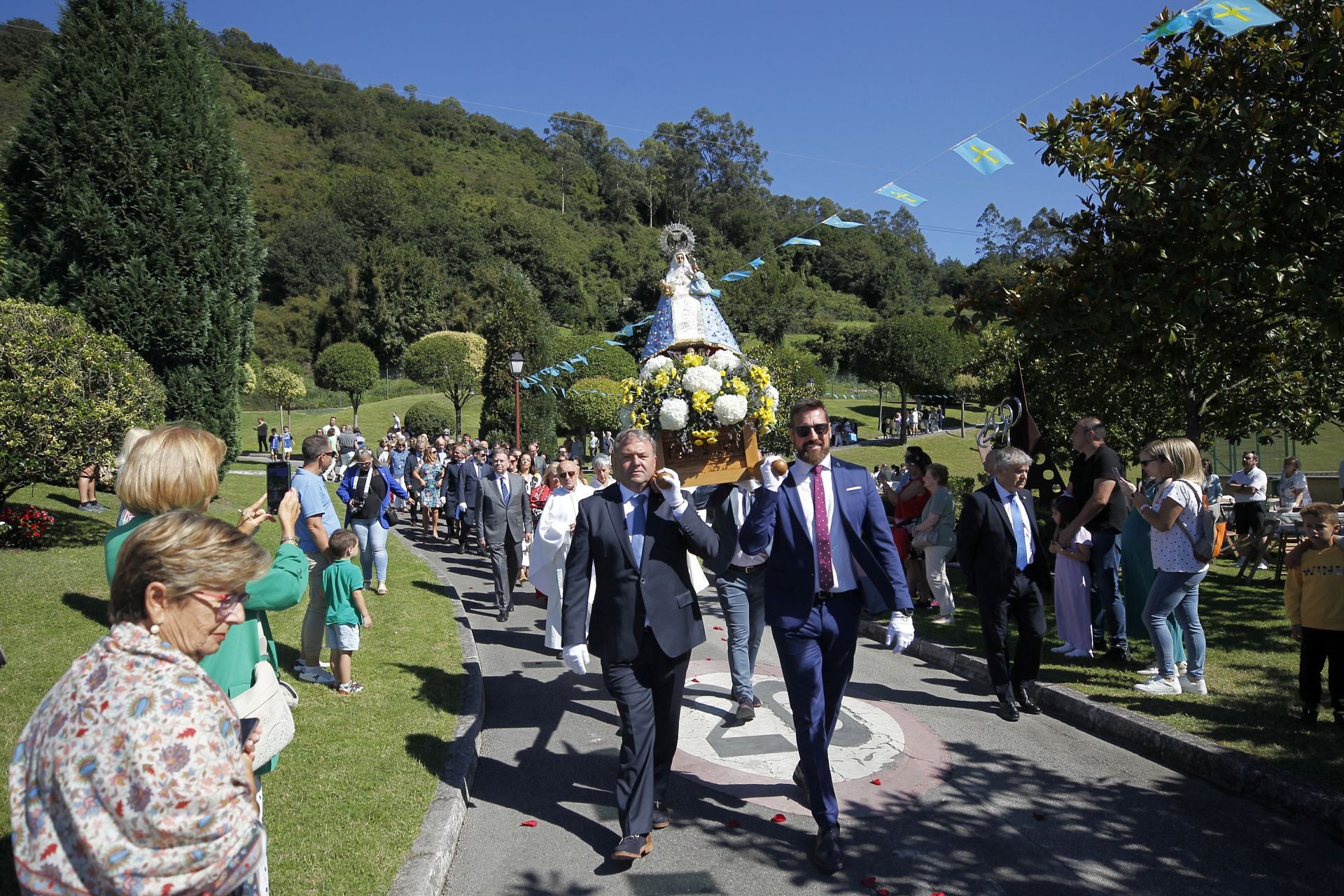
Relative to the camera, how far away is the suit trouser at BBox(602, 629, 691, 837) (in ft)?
14.4

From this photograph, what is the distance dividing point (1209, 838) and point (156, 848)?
16.0 ft

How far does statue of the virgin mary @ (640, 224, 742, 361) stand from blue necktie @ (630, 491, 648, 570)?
147 inches

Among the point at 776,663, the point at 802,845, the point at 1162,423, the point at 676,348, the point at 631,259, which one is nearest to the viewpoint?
the point at 802,845

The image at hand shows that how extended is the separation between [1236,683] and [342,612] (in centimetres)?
710

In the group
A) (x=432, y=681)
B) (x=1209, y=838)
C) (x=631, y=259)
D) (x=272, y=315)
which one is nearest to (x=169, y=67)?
(x=432, y=681)

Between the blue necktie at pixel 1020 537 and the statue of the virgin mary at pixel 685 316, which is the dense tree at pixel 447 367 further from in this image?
the blue necktie at pixel 1020 537

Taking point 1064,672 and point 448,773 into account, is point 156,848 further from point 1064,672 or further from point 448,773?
point 1064,672

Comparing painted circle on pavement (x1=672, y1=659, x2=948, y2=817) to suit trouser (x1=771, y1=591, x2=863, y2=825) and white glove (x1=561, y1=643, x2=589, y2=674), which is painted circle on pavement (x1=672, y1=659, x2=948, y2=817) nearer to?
suit trouser (x1=771, y1=591, x2=863, y2=825)

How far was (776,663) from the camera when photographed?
824 cm

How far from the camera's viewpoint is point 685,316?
9.03 metres

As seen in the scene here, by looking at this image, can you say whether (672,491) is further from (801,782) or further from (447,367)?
(447,367)

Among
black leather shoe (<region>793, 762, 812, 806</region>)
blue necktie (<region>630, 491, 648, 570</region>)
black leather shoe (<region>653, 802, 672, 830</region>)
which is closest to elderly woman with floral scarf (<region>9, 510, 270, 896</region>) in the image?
blue necktie (<region>630, 491, 648, 570</region>)

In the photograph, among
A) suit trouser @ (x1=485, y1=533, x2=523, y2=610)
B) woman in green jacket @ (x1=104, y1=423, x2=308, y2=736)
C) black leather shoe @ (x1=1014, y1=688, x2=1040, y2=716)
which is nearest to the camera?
woman in green jacket @ (x1=104, y1=423, x2=308, y2=736)

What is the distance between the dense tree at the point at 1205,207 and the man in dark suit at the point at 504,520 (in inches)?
231
